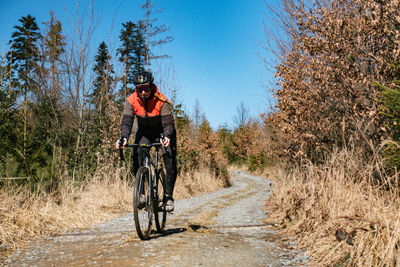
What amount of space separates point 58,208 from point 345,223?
178 inches

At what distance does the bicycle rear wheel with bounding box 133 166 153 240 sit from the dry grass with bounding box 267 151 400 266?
1.91m


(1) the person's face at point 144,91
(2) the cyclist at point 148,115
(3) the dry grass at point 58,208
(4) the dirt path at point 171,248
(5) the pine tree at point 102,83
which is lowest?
(4) the dirt path at point 171,248

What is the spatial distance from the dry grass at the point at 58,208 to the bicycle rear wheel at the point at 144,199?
1.45 meters

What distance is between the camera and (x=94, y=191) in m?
6.71

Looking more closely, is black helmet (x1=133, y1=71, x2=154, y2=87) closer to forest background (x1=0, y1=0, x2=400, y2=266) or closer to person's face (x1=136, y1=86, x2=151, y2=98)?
person's face (x1=136, y1=86, x2=151, y2=98)

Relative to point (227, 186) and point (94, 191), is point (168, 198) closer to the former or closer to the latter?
point (94, 191)

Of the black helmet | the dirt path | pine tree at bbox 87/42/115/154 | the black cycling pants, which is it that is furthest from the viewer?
pine tree at bbox 87/42/115/154

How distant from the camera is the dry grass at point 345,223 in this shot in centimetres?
256

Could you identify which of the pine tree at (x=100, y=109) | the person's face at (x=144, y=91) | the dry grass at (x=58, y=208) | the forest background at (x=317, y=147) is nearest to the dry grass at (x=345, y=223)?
the forest background at (x=317, y=147)

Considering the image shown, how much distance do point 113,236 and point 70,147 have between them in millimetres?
5641

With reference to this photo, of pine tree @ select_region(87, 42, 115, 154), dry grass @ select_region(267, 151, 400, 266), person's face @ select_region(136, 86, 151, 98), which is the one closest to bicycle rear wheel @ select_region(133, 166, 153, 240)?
person's face @ select_region(136, 86, 151, 98)

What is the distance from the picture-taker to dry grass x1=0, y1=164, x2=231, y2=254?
13.6 feet

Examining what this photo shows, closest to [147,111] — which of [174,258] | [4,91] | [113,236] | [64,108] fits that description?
[113,236]

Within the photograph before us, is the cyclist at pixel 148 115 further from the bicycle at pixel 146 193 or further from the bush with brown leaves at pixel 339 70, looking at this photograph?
the bush with brown leaves at pixel 339 70
